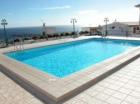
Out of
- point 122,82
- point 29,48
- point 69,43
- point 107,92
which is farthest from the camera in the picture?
point 69,43

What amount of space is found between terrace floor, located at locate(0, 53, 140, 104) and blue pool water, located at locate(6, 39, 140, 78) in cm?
212

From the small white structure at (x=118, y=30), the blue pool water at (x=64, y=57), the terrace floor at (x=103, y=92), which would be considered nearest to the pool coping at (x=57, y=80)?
the terrace floor at (x=103, y=92)

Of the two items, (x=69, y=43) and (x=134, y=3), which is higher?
(x=134, y=3)

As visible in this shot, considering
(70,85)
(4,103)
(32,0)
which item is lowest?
(4,103)

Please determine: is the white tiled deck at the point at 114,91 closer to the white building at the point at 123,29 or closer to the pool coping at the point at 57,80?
the pool coping at the point at 57,80

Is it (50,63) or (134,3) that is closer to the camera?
(50,63)

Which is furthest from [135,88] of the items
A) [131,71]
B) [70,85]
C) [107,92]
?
[70,85]

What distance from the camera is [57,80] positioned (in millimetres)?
4371

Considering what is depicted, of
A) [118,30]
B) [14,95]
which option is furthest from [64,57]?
[118,30]

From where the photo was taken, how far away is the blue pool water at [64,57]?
275 inches

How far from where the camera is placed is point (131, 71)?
204 inches

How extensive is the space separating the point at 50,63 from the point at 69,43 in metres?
5.73

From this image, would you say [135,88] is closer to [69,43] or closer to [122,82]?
[122,82]

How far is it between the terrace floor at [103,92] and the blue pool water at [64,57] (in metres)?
2.12
